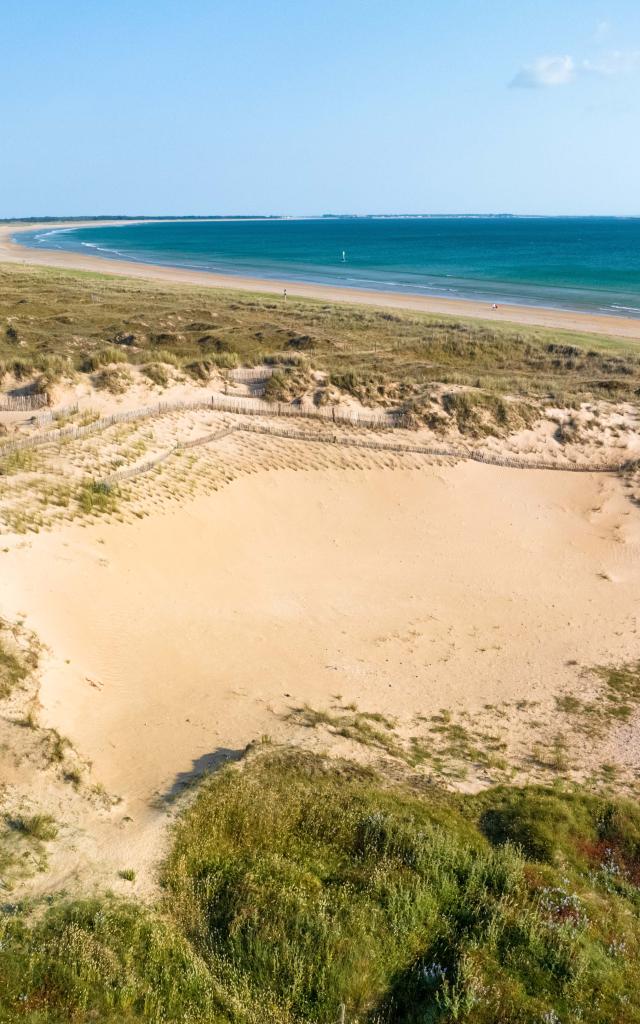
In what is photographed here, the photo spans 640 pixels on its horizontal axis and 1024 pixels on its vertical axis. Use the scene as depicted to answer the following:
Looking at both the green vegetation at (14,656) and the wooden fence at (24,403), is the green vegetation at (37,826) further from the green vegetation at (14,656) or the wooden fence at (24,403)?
the wooden fence at (24,403)

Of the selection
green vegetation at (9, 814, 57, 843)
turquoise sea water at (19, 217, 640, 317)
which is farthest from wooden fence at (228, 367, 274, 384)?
turquoise sea water at (19, 217, 640, 317)

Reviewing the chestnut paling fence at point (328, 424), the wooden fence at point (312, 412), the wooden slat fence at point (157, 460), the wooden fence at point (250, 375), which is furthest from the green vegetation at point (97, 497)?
the wooden fence at point (250, 375)

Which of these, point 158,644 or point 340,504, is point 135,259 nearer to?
point 340,504

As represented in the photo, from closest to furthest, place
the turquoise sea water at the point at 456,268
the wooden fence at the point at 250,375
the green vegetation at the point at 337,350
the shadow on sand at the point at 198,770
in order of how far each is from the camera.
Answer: the shadow on sand at the point at 198,770, the green vegetation at the point at 337,350, the wooden fence at the point at 250,375, the turquoise sea water at the point at 456,268

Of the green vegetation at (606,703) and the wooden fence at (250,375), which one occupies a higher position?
the wooden fence at (250,375)

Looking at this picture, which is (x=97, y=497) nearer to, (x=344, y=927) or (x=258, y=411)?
(x=258, y=411)

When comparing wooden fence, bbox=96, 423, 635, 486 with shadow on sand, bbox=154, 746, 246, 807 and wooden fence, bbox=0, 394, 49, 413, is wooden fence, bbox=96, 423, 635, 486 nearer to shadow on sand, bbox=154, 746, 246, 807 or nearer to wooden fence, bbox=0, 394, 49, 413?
wooden fence, bbox=0, 394, 49, 413

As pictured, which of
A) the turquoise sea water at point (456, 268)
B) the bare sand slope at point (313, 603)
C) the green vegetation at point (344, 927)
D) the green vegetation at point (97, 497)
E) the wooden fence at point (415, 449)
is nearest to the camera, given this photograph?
the green vegetation at point (344, 927)

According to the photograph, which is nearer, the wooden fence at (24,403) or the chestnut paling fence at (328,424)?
the chestnut paling fence at (328,424)
